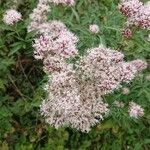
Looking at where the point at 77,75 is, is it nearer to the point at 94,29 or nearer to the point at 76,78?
the point at 76,78

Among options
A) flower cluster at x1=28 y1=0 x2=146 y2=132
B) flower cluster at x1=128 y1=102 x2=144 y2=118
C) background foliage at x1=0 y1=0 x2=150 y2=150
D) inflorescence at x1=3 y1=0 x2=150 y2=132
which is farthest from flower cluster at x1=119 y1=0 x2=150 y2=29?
flower cluster at x1=128 y1=102 x2=144 y2=118

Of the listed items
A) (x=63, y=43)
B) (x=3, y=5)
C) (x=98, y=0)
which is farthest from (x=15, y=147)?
(x=98, y=0)

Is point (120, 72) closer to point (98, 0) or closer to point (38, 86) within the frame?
point (38, 86)

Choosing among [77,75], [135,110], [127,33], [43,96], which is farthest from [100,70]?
[43,96]

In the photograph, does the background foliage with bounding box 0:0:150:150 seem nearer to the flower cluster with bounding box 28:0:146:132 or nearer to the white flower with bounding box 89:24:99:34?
the white flower with bounding box 89:24:99:34

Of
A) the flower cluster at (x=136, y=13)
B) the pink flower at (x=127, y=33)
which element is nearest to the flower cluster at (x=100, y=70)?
the pink flower at (x=127, y=33)

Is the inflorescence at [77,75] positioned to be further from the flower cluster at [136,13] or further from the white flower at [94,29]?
the white flower at [94,29]

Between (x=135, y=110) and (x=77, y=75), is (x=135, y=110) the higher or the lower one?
the lower one
